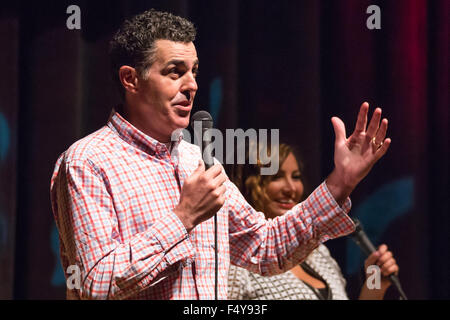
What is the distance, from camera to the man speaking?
1.20m

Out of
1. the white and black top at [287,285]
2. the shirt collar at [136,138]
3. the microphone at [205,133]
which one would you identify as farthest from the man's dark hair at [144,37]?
the white and black top at [287,285]

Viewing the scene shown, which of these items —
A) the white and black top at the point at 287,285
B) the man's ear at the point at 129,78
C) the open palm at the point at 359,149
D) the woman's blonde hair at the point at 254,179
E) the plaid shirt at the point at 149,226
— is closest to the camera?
the plaid shirt at the point at 149,226

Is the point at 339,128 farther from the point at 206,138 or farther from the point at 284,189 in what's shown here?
the point at 284,189

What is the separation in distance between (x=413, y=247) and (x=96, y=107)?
143 centimetres

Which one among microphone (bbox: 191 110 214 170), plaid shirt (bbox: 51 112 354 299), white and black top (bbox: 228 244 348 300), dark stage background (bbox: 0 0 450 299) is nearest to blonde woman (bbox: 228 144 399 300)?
white and black top (bbox: 228 244 348 300)

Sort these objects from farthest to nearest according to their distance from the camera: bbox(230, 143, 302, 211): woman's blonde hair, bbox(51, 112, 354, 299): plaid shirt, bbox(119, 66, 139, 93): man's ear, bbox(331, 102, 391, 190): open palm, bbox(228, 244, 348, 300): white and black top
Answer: bbox(230, 143, 302, 211): woman's blonde hair
bbox(228, 244, 348, 300): white and black top
bbox(119, 66, 139, 93): man's ear
bbox(331, 102, 391, 190): open palm
bbox(51, 112, 354, 299): plaid shirt

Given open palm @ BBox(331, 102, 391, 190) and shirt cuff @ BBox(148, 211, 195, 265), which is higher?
open palm @ BBox(331, 102, 391, 190)

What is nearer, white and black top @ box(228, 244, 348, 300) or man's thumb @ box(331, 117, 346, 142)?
man's thumb @ box(331, 117, 346, 142)

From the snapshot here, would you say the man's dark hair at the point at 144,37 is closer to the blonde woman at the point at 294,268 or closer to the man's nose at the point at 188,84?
the man's nose at the point at 188,84

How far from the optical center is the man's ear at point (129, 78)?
1.45 metres

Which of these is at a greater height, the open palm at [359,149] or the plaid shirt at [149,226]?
the open palm at [359,149]

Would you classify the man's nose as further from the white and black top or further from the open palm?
the white and black top

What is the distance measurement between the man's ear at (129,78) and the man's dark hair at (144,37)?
0.01 metres
